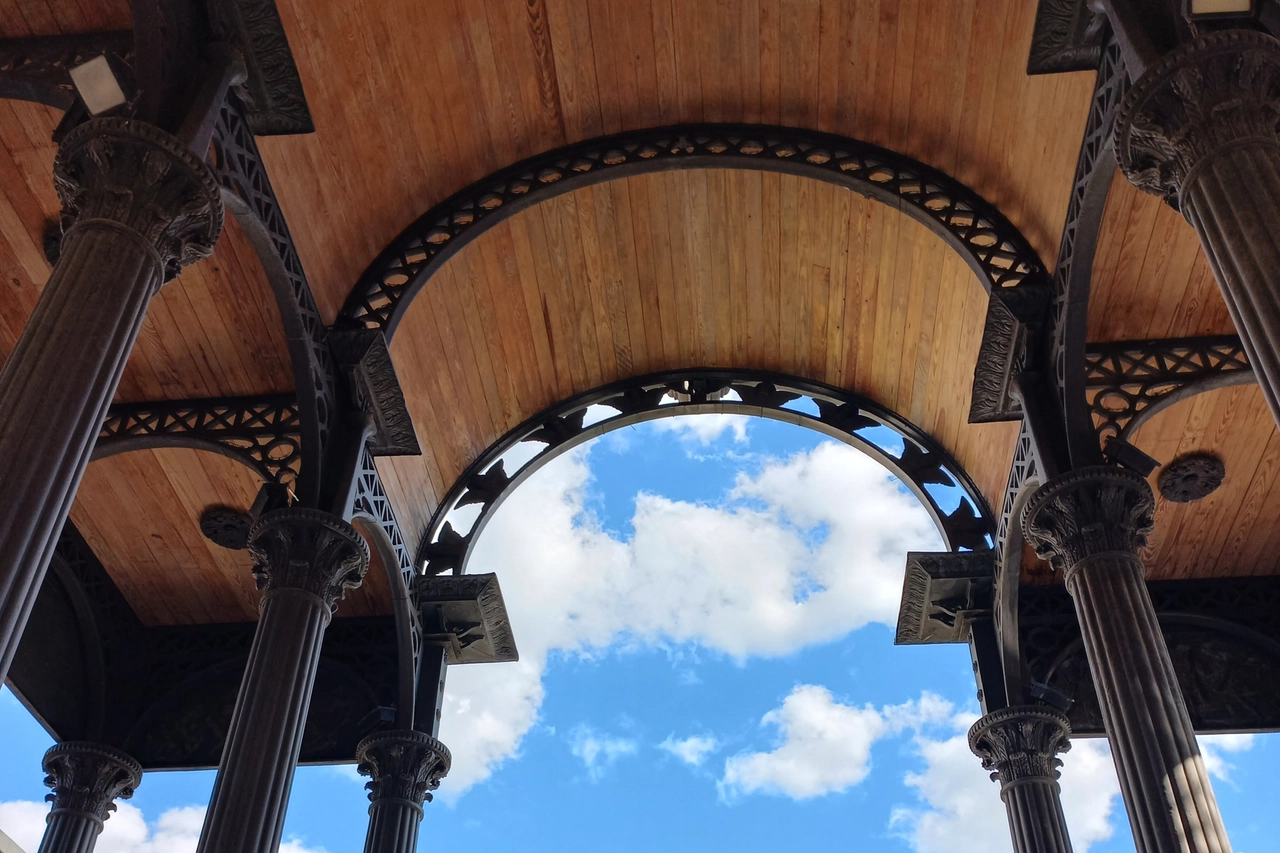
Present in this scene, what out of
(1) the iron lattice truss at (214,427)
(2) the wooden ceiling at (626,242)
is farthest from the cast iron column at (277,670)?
(2) the wooden ceiling at (626,242)

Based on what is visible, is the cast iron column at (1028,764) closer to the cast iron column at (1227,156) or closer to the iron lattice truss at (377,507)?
the iron lattice truss at (377,507)

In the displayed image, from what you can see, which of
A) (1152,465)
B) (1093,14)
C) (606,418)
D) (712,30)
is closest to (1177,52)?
(1093,14)

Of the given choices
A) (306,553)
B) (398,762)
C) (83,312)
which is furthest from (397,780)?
(83,312)

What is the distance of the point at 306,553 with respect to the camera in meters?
7.04

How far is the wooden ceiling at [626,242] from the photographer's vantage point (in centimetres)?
757

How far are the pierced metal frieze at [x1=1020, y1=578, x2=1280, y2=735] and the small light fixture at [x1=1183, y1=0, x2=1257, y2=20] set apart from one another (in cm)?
656

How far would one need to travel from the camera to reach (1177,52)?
4891 mm

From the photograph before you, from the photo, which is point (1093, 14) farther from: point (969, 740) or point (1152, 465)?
point (969, 740)

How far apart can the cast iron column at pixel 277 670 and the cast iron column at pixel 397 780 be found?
273 cm

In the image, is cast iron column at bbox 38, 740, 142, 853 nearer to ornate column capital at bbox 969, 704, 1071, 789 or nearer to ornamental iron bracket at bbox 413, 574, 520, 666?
ornamental iron bracket at bbox 413, 574, 520, 666

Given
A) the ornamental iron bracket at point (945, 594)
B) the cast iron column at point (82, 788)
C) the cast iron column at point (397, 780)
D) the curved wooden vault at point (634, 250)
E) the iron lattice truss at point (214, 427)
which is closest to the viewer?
the curved wooden vault at point (634, 250)

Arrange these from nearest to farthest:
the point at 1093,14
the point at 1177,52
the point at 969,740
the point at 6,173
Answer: the point at 1177,52, the point at 1093,14, the point at 6,173, the point at 969,740

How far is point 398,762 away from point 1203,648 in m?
7.63

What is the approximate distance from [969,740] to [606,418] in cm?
453
